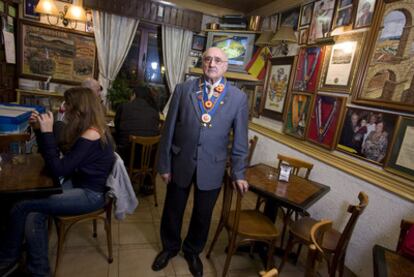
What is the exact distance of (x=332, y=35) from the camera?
7.96 feet

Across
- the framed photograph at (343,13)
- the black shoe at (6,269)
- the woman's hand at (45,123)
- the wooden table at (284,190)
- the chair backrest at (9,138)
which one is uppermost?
the framed photograph at (343,13)

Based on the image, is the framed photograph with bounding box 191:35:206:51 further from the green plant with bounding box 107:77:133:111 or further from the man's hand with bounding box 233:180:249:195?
the man's hand with bounding box 233:180:249:195

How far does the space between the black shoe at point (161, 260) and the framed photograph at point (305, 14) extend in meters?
2.73

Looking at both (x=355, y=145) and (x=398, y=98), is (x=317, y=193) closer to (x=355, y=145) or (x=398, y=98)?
(x=355, y=145)

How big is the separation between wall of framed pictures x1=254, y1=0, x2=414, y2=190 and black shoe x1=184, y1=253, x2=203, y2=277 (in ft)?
5.04

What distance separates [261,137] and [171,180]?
198 cm

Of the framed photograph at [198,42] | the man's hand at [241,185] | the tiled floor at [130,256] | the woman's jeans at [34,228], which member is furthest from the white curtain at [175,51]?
the woman's jeans at [34,228]

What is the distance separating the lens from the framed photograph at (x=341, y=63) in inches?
85.9

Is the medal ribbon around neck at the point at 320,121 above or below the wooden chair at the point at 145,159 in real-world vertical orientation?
above

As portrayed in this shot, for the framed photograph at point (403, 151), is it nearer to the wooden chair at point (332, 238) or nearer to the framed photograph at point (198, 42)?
the wooden chair at point (332, 238)

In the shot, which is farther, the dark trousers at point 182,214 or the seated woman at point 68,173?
the dark trousers at point 182,214

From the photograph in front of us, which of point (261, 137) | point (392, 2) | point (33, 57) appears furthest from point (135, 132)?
point (392, 2)

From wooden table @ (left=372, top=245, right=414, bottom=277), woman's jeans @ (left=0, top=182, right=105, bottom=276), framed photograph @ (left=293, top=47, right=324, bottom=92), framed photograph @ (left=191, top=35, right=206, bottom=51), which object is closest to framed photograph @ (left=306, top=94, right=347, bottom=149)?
framed photograph @ (left=293, top=47, right=324, bottom=92)

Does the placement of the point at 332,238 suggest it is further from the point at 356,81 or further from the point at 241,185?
the point at 356,81
